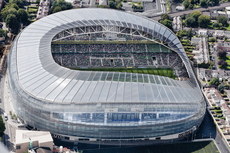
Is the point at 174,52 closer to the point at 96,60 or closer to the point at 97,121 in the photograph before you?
the point at 96,60

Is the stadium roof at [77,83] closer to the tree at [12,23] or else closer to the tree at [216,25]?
the tree at [12,23]

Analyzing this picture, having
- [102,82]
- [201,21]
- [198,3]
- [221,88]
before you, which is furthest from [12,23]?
[198,3]

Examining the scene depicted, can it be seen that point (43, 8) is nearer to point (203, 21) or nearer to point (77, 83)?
point (203, 21)

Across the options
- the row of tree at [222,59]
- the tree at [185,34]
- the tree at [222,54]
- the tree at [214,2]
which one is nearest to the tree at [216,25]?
the tree at [185,34]

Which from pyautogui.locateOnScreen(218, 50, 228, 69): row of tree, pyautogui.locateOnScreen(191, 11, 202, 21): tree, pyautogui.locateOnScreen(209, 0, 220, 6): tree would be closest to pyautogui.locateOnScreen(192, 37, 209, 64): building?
pyautogui.locateOnScreen(218, 50, 228, 69): row of tree

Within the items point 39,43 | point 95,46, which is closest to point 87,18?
point 95,46

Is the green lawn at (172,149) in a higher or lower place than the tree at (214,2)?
lower
